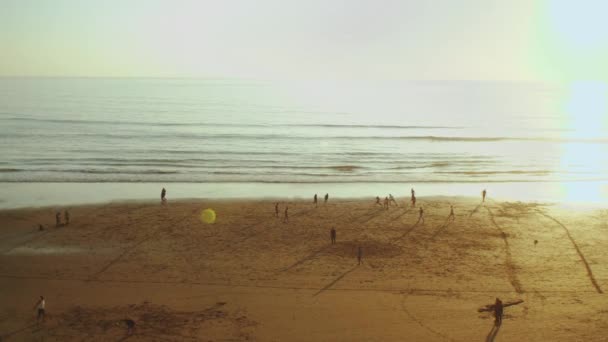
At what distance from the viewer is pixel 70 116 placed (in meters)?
83.3

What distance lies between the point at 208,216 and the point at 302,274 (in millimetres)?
9447

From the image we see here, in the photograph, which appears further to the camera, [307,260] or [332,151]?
[332,151]

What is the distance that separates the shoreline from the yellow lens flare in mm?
3297

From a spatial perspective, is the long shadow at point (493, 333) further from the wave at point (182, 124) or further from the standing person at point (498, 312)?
the wave at point (182, 124)

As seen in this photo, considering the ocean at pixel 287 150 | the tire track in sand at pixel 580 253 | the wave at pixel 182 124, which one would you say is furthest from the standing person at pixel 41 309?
the wave at pixel 182 124

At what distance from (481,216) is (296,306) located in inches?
595

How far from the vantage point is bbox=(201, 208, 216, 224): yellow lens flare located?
88.8 ft

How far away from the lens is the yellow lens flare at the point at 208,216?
2708cm

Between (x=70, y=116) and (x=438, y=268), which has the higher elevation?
(x=70, y=116)

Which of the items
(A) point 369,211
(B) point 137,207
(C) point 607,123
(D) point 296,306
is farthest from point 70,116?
(C) point 607,123

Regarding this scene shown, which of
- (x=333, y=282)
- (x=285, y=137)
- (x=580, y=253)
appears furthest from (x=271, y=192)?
(x=285, y=137)

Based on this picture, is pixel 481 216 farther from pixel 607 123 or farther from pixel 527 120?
pixel 607 123

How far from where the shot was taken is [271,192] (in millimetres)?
34812

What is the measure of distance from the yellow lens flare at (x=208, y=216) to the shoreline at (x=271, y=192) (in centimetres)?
330
